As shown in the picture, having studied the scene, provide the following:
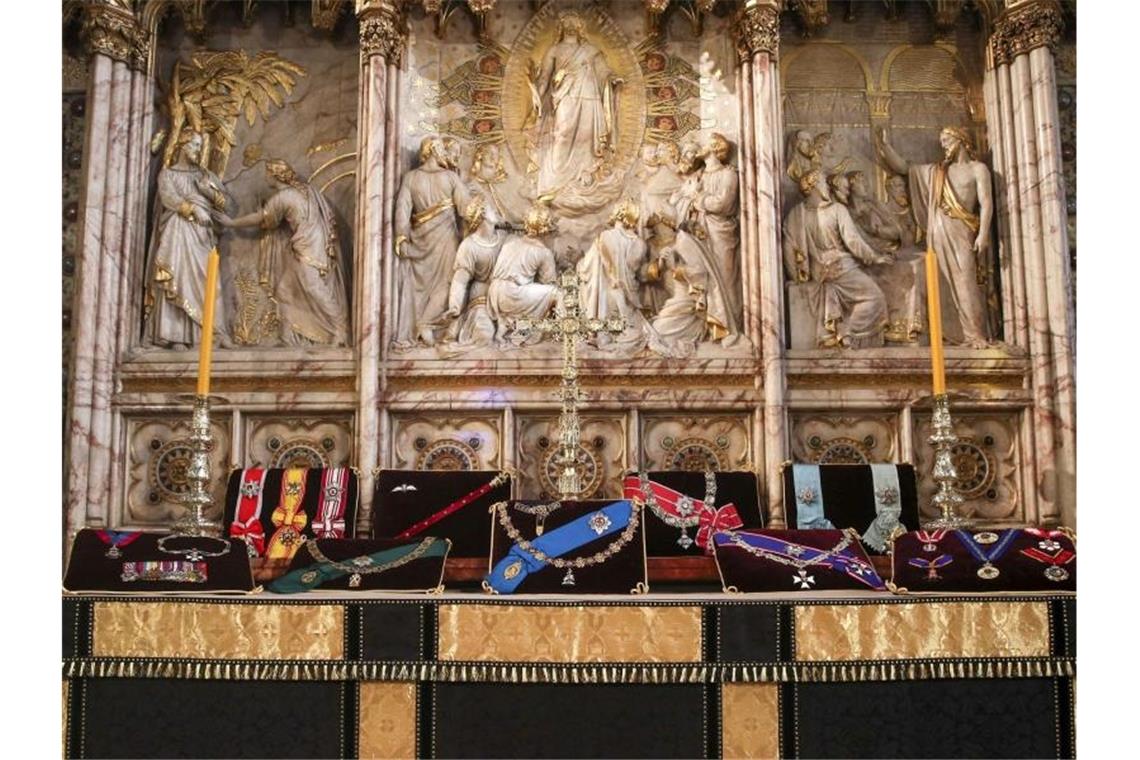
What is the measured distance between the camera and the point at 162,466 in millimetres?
8039

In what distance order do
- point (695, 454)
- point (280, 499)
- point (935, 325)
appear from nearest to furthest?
point (935, 325)
point (280, 499)
point (695, 454)

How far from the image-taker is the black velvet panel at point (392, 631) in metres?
4.21

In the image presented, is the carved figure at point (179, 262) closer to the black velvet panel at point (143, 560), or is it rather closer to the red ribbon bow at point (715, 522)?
the black velvet panel at point (143, 560)

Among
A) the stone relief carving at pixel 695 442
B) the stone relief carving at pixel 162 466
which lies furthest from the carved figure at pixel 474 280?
the stone relief carving at pixel 162 466

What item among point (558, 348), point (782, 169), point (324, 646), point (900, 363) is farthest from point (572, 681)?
point (782, 169)

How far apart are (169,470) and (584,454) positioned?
3.16 m

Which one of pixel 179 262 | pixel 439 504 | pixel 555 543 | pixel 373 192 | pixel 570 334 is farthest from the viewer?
pixel 179 262

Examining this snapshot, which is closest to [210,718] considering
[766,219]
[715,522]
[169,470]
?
[715,522]

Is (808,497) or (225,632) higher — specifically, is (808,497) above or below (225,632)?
above

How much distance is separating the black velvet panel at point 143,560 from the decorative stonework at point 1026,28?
711 cm

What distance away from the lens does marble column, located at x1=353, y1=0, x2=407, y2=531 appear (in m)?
7.88

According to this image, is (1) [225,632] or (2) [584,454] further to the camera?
(2) [584,454]

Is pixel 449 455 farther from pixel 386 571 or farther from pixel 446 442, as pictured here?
pixel 386 571

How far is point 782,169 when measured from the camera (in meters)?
8.66
